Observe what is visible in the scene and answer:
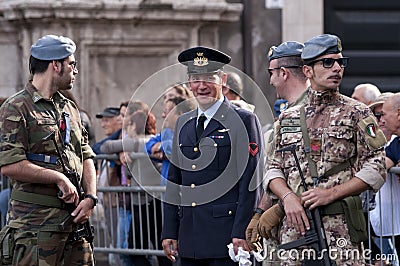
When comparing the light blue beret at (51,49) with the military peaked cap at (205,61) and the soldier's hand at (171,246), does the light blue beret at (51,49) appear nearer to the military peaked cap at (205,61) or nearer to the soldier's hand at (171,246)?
the military peaked cap at (205,61)

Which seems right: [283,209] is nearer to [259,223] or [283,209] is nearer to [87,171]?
[259,223]

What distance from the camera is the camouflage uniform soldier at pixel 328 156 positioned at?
6246 millimetres

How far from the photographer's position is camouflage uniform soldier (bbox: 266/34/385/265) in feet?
20.5

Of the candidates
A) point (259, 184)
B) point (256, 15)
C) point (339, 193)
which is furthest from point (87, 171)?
point (256, 15)

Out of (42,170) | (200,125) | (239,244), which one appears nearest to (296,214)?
(239,244)

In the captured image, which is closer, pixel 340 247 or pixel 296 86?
pixel 340 247

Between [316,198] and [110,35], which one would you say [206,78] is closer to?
[316,198]

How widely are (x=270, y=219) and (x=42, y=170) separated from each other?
4.39ft

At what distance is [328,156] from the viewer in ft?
20.7

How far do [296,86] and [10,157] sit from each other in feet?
5.64

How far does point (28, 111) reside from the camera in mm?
6973

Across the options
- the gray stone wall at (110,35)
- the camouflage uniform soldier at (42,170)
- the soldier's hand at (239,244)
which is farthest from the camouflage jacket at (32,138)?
the gray stone wall at (110,35)

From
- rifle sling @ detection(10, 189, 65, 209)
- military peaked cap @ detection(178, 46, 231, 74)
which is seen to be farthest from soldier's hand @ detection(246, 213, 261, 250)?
rifle sling @ detection(10, 189, 65, 209)

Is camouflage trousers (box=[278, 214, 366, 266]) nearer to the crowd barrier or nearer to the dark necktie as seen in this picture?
the dark necktie
